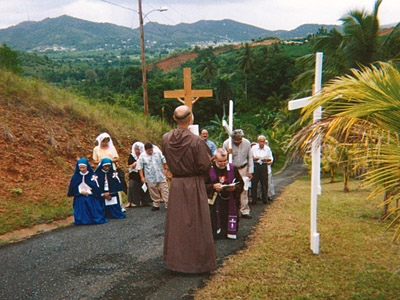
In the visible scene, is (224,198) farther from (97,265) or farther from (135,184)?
(135,184)

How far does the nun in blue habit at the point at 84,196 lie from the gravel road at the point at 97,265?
0.27m

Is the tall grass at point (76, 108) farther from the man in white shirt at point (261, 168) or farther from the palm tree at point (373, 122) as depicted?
the palm tree at point (373, 122)

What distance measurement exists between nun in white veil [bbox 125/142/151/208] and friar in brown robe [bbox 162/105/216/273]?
477 cm

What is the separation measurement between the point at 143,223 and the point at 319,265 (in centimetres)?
395

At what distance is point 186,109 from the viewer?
17.2 ft

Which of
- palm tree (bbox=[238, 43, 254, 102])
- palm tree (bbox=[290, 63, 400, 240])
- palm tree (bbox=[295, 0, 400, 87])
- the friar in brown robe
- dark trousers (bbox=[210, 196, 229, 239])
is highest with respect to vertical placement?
palm tree (bbox=[238, 43, 254, 102])

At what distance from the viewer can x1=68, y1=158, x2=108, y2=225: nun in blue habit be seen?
8.11 m

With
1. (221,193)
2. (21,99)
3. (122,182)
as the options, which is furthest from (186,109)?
(21,99)

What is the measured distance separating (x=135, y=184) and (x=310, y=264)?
5.68m

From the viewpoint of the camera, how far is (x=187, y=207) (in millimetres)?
5191

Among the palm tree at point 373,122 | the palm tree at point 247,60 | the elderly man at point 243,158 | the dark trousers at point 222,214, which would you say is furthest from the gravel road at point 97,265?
the palm tree at point 247,60

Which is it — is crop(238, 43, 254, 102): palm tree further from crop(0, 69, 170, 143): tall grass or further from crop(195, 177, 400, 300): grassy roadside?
crop(195, 177, 400, 300): grassy roadside

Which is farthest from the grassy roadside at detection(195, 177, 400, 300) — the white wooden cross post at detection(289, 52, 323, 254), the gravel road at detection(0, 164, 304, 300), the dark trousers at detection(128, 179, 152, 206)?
the dark trousers at detection(128, 179, 152, 206)

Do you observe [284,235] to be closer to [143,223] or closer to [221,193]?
[221,193]
